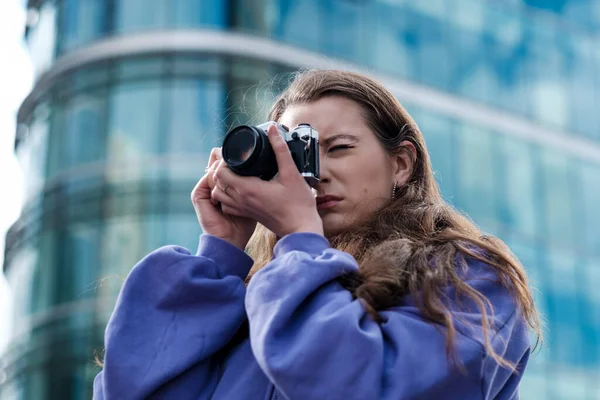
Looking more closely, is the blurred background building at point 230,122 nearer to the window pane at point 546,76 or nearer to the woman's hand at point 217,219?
the window pane at point 546,76

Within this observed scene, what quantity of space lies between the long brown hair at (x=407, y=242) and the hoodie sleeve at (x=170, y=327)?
263mm

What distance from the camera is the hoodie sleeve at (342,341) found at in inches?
68.8

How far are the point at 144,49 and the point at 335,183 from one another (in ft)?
41.1

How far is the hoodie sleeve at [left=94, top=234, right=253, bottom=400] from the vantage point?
1918 millimetres

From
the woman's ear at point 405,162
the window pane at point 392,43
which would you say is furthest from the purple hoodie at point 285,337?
the window pane at point 392,43

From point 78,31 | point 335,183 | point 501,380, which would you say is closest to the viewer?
point 501,380

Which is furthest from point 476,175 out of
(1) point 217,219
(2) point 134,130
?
(1) point 217,219

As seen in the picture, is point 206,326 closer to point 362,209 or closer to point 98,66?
point 362,209

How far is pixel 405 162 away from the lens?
8.00 ft

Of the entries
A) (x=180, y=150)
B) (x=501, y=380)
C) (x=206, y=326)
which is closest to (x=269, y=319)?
(x=206, y=326)

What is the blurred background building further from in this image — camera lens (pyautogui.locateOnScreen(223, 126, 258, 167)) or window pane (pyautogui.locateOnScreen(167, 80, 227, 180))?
camera lens (pyautogui.locateOnScreen(223, 126, 258, 167))

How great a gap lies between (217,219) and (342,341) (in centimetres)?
56

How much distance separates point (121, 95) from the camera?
46.9 ft

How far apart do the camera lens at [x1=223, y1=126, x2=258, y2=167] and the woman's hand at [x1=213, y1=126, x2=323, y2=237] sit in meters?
0.03
